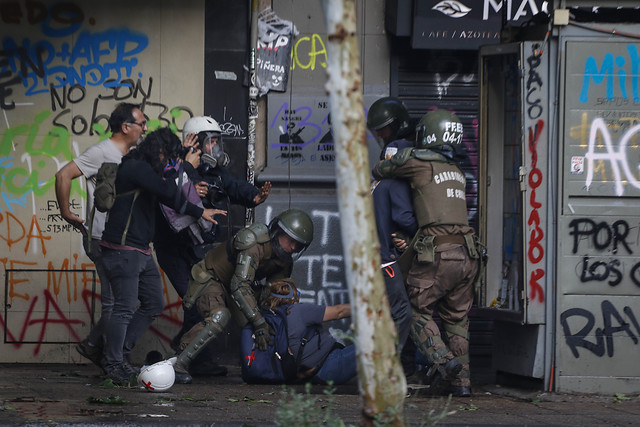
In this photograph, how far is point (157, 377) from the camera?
23.2 feet

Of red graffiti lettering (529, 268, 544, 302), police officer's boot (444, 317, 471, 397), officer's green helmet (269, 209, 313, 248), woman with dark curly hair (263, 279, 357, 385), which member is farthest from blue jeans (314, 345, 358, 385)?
red graffiti lettering (529, 268, 544, 302)

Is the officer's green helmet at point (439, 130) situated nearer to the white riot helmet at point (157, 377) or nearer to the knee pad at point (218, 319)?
the knee pad at point (218, 319)

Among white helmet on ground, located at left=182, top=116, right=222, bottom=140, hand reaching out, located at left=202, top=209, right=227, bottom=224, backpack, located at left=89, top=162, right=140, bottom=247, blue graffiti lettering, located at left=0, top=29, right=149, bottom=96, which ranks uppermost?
blue graffiti lettering, located at left=0, top=29, right=149, bottom=96

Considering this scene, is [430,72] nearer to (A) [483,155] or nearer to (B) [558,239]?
(A) [483,155]

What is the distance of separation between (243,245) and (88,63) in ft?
8.77

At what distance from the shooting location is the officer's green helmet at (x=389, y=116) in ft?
27.6

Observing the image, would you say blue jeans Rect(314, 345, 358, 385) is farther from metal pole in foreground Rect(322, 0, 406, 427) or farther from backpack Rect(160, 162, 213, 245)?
metal pole in foreground Rect(322, 0, 406, 427)

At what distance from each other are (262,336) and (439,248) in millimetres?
1409

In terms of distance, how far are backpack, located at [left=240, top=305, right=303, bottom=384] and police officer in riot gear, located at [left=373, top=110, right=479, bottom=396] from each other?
3.00ft

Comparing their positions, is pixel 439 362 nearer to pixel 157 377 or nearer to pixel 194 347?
pixel 194 347

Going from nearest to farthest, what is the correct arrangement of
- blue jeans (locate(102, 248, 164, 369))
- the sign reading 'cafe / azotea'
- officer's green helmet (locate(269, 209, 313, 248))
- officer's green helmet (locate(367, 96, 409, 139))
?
blue jeans (locate(102, 248, 164, 369))
officer's green helmet (locate(269, 209, 313, 248))
officer's green helmet (locate(367, 96, 409, 139))
the sign reading 'cafe / azotea'

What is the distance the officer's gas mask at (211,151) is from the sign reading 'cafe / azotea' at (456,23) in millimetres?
1928

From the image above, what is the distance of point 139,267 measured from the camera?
741 centimetres

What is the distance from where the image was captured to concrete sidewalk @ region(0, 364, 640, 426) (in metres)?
5.91
